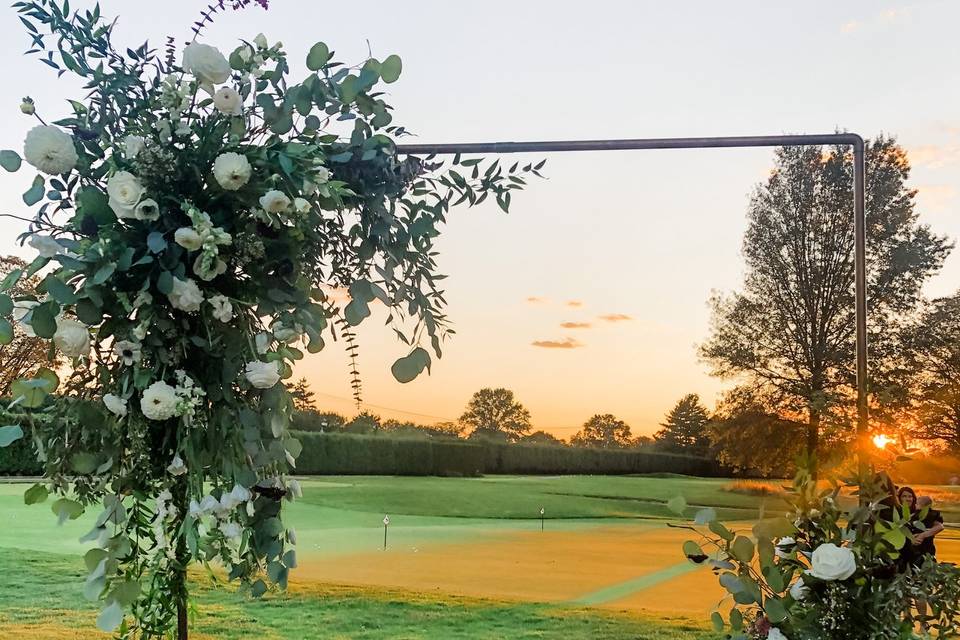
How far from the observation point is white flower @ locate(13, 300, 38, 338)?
1122 mm

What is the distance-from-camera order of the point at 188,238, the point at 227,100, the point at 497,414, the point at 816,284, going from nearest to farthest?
the point at 188,238, the point at 227,100, the point at 497,414, the point at 816,284

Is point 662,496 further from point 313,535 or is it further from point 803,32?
point 803,32

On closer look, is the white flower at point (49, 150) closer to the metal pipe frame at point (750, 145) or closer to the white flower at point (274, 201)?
the white flower at point (274, 201)

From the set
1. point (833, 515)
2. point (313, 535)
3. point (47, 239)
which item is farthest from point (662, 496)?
Result: point (47, 239)

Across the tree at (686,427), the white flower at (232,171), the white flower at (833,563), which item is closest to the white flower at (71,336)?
the white flower at (232,171)

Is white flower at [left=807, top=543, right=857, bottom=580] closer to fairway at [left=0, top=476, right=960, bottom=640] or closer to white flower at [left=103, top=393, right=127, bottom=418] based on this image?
white flower at [left=103, top=393, right=127, bottom=418]

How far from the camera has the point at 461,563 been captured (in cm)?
294

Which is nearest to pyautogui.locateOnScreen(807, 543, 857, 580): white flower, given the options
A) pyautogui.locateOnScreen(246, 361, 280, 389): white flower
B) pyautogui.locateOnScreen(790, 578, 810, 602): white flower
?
pyautogui.locateOnScreen(790, 578, 810, 602): white flower

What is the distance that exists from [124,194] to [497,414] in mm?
1917

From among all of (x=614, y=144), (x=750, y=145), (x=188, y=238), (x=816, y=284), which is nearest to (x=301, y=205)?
(x=188, y=238)

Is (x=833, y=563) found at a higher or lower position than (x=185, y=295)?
lower

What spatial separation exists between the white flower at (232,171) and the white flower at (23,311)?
0.32 metres

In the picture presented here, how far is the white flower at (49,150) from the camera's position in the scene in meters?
1.14

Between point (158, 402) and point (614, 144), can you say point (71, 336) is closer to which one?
point (158, 402)
